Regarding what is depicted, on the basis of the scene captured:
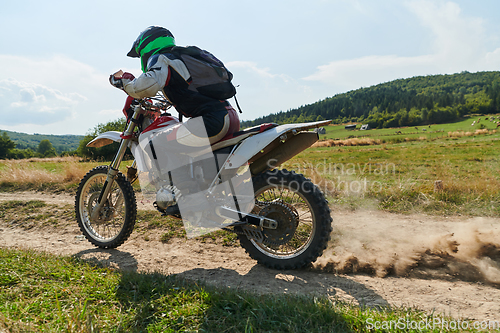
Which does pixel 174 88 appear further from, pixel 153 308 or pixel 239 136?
pixel 153 308

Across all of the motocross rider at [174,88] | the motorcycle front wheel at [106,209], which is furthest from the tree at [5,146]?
the motocross rider at [174,88]

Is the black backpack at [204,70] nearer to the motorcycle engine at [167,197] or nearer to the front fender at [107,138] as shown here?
the motorcycle engine at [167,197]

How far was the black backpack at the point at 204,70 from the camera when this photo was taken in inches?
138

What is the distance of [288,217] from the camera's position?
3.44 m

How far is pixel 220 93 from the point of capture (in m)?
3.63

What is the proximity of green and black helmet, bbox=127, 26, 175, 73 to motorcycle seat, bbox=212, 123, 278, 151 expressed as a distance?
1.39 meters

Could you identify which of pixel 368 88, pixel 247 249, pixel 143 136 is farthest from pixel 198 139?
pixel 368 88

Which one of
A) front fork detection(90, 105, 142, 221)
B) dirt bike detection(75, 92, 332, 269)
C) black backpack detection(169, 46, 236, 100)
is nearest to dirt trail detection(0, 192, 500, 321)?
dirt bike detection(75, 92, 332, 269)

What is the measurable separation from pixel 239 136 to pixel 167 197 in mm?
1153

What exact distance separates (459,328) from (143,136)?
3.75 meters

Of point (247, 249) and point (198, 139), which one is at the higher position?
point (198, 139)

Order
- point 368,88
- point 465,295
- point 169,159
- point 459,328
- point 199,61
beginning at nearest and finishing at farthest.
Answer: point 459,328 → point 465,295 → point 199,61 → point 169,159 → point 368,88

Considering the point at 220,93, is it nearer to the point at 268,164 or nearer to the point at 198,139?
the point at 198,139

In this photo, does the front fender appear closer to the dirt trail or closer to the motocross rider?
the motocross rider
